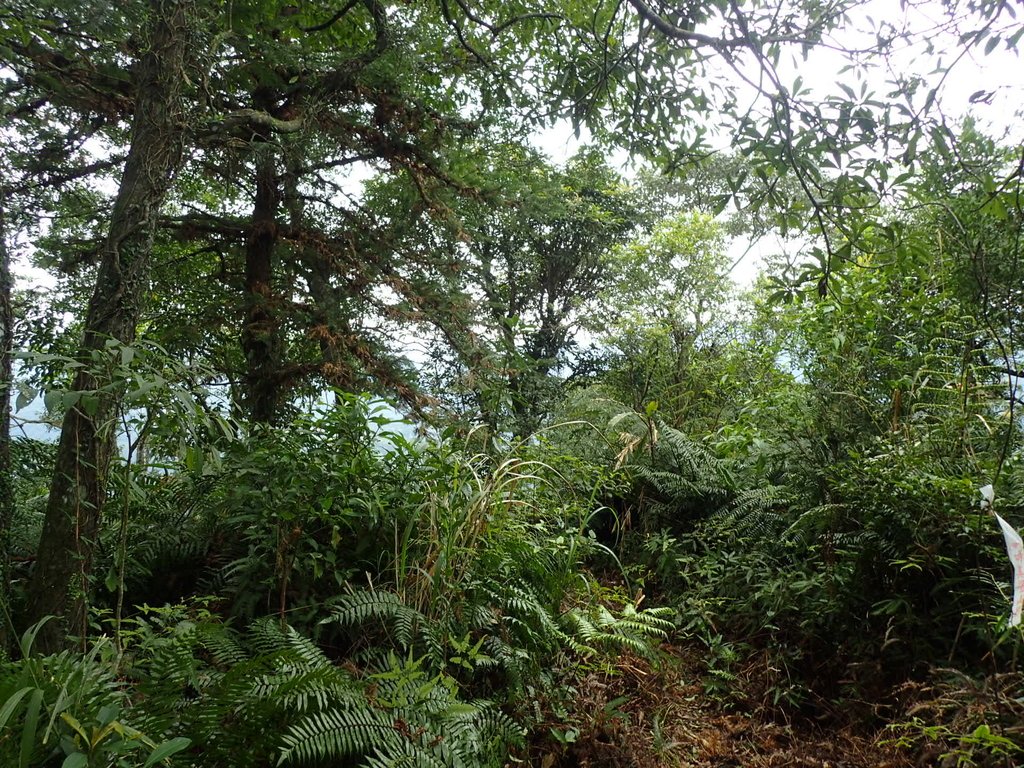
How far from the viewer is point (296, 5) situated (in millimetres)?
4676

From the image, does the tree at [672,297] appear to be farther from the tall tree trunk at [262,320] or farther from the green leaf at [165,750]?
the green leaf at [165,750]

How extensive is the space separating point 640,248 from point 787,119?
7.98m

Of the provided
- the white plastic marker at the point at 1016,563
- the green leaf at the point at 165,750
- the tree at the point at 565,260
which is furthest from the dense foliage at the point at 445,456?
the tree at the point at 565,260

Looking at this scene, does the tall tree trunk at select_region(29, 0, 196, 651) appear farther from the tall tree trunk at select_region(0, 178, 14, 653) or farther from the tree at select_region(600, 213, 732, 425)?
the tree at select_region(600, 213, 732, 425)

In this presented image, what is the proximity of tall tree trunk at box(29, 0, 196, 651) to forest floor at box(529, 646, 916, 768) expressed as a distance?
165 centimetres

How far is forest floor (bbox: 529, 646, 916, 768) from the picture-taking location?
229 cm

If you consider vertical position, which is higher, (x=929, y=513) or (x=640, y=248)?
(x=640, y=248)

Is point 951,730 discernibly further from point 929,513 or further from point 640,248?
point 640,248

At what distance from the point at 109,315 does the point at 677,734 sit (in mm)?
2594

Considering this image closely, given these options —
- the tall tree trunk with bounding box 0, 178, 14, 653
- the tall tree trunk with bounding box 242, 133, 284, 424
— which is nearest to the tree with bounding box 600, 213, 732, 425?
the tall tree trunk with bounding box 242, 133, 284, 424

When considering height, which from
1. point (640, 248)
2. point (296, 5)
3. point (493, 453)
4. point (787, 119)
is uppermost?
point (640, 248)

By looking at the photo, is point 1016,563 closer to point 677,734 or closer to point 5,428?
point 677,734

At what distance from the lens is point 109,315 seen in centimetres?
211

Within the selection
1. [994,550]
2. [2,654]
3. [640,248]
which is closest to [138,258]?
[2,654]
